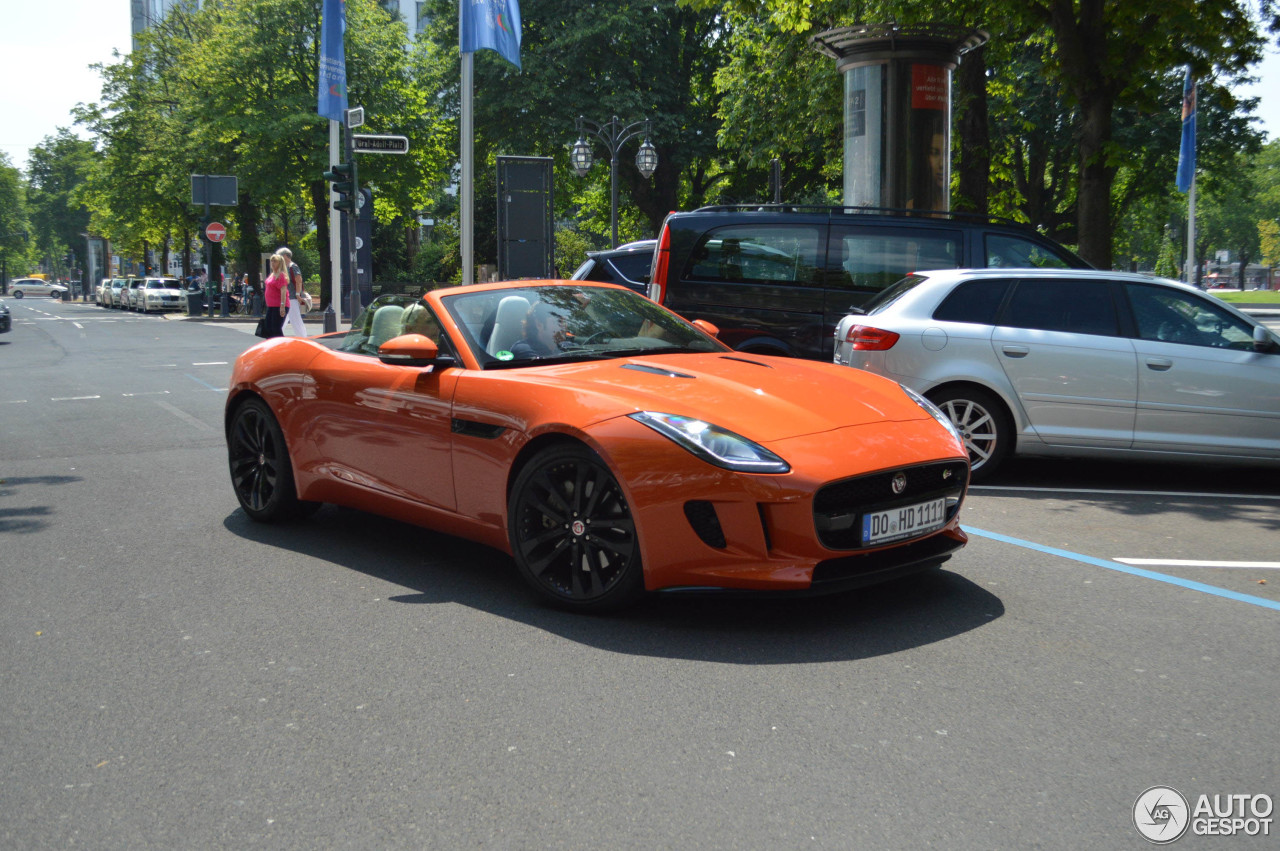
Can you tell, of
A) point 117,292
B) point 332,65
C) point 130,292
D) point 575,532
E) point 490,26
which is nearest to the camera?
point 575,532

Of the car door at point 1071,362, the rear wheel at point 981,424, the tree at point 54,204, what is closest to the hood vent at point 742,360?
the rear wheel at point 981,424

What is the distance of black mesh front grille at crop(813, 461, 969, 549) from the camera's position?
174 inches

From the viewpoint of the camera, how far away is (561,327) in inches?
223

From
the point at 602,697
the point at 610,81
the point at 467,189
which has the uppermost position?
the point at 610,81

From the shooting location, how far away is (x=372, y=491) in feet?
19.2

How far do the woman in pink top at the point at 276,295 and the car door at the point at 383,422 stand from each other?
44.3 ft

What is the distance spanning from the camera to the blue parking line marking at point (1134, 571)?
512 cm

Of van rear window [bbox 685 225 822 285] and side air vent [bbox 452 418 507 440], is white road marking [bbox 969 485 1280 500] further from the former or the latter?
side air vent [bbox 452 418 507 440]

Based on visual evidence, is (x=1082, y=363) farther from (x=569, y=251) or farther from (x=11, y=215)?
(x=11, y=215)

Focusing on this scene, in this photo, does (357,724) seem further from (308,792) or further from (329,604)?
(329,604)

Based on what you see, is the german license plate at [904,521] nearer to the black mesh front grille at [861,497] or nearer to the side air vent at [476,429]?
the black mesh front grille at [861,497]

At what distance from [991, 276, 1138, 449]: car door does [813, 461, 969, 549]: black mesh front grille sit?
346cm

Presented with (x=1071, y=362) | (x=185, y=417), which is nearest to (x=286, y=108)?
(x=185, y=417)

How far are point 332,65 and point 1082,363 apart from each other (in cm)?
1818
